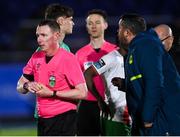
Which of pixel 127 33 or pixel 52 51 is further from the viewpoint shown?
pixel 52 51

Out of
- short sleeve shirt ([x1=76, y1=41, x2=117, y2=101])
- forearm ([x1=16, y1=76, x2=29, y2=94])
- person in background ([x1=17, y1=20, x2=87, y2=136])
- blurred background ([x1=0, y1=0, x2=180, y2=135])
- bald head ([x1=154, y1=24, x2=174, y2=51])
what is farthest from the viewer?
blurred background ([x1=0, y1=0, x2=180, y2=135])

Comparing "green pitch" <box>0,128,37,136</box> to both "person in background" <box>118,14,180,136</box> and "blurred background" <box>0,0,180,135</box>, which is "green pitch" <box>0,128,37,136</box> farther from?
"person in background" <box>118,14,180,136</box>

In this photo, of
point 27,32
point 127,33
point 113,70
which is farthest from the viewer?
point 27,32

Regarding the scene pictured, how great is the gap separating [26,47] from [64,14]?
25.7ft

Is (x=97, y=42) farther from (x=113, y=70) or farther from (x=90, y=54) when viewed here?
(x=113, y=70)

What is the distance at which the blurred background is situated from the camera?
46.8 ft

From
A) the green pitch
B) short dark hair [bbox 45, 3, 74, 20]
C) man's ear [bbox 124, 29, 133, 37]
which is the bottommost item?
the green pitch

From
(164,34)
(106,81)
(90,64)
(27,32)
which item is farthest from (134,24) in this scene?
(27,32)

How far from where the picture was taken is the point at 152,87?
18.5 feet

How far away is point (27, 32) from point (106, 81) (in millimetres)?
9144

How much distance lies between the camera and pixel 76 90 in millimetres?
6723

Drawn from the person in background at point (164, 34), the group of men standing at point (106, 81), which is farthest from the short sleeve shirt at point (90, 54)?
the person in background at point (164, 34)

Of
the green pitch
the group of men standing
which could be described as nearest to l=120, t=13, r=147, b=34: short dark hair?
the group of men standing

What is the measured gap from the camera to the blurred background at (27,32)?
14.3 m
